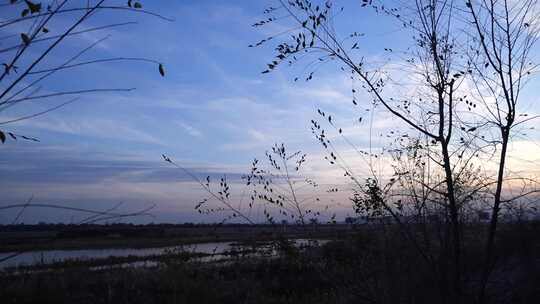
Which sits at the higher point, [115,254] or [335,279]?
[335,279]

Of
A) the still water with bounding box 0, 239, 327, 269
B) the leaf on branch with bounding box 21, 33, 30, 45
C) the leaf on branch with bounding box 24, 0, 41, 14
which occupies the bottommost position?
the still water with bounding box 0, 239, 327, 269

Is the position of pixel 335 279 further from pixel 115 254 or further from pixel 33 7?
pixel 115 254

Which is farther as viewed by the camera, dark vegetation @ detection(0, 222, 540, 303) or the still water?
the still water

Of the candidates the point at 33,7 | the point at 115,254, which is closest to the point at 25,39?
the point at 33,7

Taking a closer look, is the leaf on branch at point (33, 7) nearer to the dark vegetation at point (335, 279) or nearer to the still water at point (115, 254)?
the still water at point (115, 254)

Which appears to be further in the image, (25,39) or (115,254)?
(115,254)

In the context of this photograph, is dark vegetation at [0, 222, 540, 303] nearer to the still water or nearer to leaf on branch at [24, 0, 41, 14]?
the still water

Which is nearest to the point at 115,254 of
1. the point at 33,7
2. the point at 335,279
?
the point at 335,279

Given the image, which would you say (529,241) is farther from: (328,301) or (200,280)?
(200,280)

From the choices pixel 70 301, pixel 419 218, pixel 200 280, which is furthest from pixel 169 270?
pixel 419 218

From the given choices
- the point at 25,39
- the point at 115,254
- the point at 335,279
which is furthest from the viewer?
the point at 115,254

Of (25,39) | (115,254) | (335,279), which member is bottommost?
(115,254)

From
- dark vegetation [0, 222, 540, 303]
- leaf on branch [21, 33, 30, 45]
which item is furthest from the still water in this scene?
leaf on branch [21, 33, 30, 45]

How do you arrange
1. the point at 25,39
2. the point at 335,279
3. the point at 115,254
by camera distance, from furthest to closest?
the point at 115,254 < the point at 335,279 < the point at 25,39
